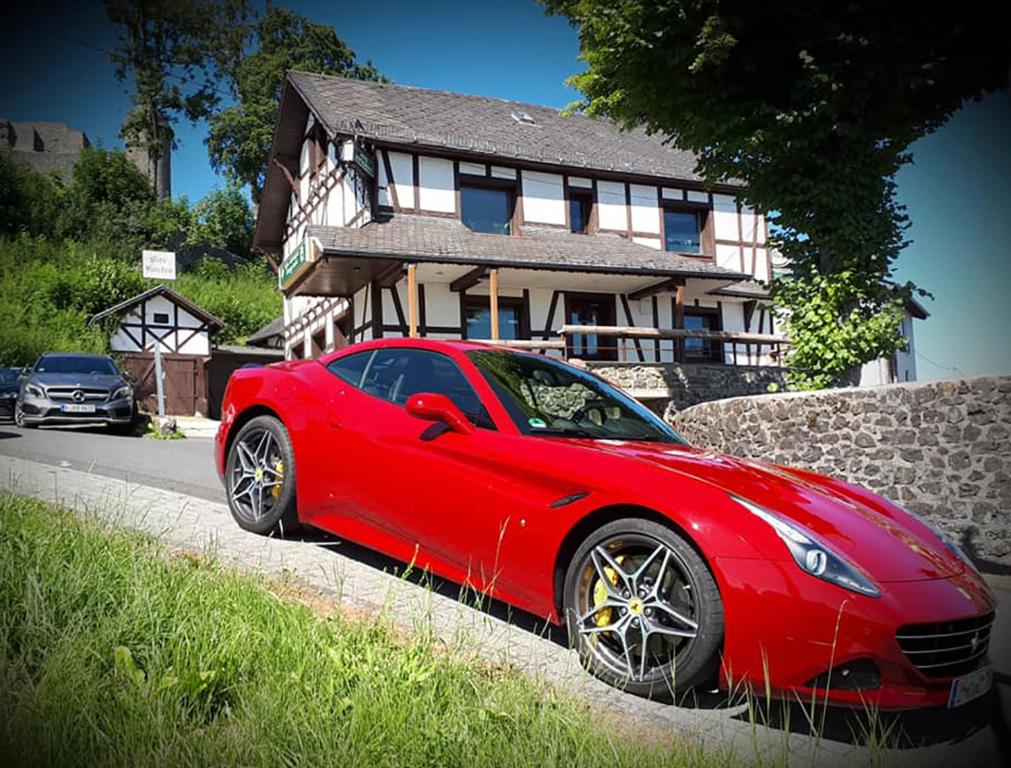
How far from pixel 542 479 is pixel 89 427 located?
14.5 meters

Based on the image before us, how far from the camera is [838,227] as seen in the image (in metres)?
10.2

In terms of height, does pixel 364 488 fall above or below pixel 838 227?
below

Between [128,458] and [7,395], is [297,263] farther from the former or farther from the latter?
[7,395]

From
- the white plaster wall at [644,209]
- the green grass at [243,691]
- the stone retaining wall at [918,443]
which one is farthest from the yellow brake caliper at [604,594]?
Answer: the white plaster wall at [644,209]

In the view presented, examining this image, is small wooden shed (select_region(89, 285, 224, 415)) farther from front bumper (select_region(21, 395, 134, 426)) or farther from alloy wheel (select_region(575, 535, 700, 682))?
alloy wheel (select_region(575, 535, 700, 682))

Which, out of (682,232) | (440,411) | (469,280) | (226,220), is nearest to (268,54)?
(440,411)

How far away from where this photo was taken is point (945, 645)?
244cm

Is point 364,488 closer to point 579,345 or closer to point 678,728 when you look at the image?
point 678,728

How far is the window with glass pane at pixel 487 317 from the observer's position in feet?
59.4

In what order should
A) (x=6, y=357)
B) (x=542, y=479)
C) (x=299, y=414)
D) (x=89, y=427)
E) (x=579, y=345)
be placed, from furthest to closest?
(x=6, y=357) < (x=579, y=345) < (x=89, y=427) < (x=299, y=414) < (x=542, y=479)

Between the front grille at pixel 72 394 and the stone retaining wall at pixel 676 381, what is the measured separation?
976cm

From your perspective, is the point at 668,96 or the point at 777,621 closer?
the point at 777,621

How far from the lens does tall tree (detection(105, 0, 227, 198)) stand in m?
2.40

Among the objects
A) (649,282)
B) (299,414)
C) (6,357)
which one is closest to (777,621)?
(299,414)
